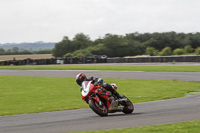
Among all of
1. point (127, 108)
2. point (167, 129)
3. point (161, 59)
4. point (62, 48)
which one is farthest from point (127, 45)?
point (167, 129)

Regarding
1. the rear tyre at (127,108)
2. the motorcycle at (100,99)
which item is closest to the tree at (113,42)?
the rear tyre at (127,108)

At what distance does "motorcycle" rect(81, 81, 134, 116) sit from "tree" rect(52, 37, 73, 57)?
72846 millimetres

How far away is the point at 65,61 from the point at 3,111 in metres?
40.6

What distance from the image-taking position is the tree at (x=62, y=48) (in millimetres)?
82156

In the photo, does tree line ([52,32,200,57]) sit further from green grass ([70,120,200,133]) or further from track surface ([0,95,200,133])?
green grass ([70,120,200,133])

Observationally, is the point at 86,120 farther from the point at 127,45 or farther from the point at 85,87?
the point at 127,45

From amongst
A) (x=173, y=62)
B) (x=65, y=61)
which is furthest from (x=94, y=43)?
(x=173, y=62)

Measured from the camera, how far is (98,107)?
9.26 meters

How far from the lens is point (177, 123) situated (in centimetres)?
772

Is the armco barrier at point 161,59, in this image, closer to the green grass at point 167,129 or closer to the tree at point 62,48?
the tree at point 62,48

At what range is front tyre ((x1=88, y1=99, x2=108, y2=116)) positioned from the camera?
9.13 m

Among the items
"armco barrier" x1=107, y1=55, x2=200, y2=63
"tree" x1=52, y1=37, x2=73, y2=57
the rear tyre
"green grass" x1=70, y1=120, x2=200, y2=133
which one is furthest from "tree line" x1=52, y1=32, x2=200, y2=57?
"green grass" x1=70, y1=120, x2=200, y2=133

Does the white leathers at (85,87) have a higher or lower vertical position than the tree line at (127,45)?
lower

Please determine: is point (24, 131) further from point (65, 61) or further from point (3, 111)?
point (65, 61)
